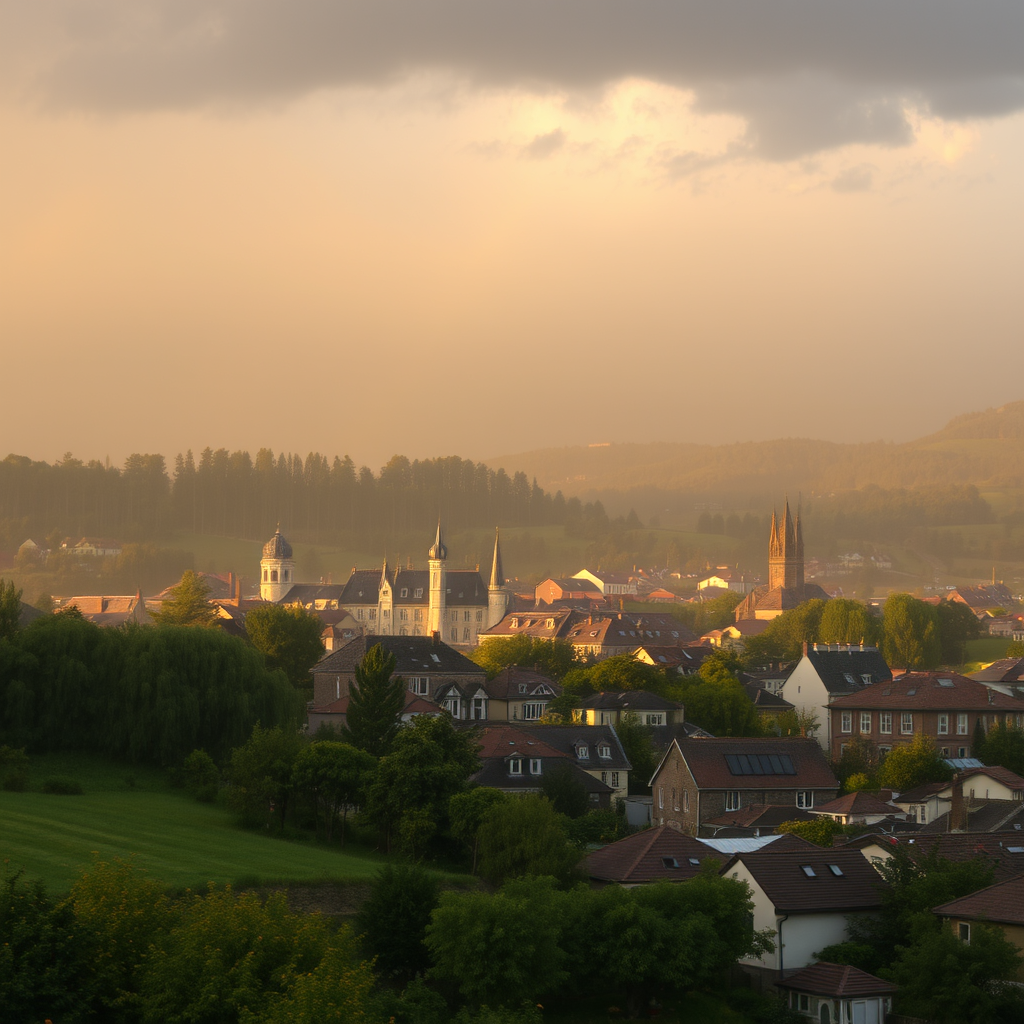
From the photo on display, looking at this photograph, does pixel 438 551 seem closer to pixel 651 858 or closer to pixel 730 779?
pixel 730 779

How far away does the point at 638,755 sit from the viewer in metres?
69.4

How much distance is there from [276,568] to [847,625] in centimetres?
8280

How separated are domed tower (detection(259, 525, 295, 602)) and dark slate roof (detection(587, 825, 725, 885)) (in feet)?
453

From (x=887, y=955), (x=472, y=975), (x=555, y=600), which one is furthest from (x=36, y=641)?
(x=555, y=600)

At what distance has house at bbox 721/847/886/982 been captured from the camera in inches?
1567

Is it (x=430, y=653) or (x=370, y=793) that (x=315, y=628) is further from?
(x=370, y=793)

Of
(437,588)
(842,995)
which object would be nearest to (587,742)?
(842,995)

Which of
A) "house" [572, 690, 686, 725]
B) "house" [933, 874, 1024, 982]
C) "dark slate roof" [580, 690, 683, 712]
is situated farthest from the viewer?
"dark slate roof" [580, 690, 683, 712]

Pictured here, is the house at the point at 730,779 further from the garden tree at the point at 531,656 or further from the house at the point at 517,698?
the garden tree at the point at 531,656

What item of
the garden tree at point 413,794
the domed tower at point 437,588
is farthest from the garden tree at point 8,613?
the domed tower at point 437,588

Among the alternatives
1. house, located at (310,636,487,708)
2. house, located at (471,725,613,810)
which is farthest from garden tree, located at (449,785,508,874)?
house, located at (310,636,487,708)

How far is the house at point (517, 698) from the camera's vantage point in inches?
3260

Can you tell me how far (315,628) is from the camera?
9619 cm

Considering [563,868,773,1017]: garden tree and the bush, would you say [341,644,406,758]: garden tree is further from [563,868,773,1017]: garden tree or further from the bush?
[563,868,773,1017]: garden tree
